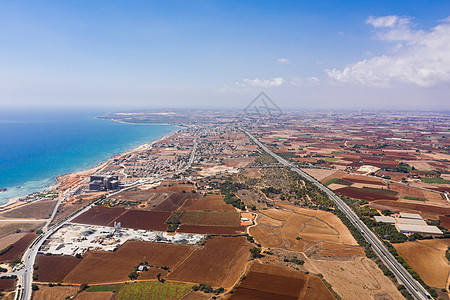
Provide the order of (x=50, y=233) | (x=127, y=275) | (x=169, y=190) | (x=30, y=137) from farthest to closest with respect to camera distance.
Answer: (x=30, y=137) < (x=169, y=190) < (x=50, y=233) < (x=127, y=275)

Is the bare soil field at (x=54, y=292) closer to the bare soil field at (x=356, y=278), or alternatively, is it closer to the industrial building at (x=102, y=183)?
the bare soil field at (x=356, y=278)

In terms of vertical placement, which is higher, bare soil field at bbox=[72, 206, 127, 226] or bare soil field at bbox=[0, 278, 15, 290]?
bare soil field at bbox=[72, 206, 127, 226]

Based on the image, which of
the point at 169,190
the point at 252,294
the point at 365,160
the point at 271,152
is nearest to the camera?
the point at 252,294

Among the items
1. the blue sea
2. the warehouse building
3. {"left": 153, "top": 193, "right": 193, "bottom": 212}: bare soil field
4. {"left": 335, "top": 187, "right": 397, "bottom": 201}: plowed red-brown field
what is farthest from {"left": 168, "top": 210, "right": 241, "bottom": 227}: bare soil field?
the blue sea

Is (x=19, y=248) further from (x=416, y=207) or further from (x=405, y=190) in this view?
(x=405, y=190)

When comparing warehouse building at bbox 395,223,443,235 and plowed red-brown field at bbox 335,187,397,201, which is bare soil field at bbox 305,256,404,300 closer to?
warehouse building at bbox 395,223,443,235

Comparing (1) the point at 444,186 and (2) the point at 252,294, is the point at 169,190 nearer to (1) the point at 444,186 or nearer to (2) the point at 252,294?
(2) the point at 252,294

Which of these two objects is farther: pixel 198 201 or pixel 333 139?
pixel 333 139

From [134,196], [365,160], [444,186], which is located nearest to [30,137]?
[134,196]
